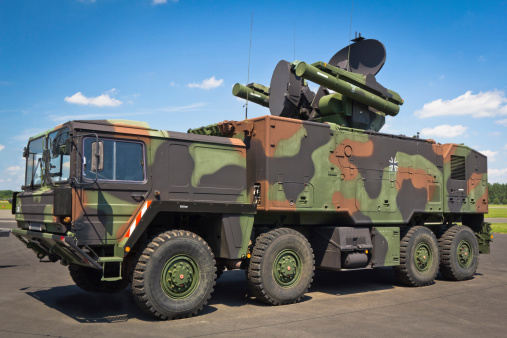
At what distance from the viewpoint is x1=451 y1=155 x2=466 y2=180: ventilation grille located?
38.7 feet

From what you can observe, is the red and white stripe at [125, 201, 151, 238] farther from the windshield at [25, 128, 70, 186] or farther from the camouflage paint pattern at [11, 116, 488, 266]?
the windshield at [25, 128, 70, 186]

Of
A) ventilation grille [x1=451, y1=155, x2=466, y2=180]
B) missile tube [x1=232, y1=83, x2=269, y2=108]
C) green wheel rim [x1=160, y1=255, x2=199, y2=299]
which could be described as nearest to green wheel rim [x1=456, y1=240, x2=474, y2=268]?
ventilation grille [x1=451, y1=155, x2=466, y2=180]

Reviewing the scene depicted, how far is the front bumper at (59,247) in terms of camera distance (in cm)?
A: 637

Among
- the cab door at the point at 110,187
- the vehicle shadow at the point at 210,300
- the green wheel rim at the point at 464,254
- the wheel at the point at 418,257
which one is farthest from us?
the green wheel rim at the point at 464,254

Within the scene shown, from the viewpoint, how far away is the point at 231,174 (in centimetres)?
816

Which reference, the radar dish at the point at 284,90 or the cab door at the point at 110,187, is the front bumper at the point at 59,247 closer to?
the cab door at the point at 110,187

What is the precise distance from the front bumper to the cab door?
0.21 m

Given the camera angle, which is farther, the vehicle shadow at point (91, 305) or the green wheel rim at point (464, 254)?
the green wheel rim at point (464, 254)

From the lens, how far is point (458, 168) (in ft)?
39.1

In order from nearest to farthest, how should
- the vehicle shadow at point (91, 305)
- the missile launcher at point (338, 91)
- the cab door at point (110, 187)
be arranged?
1. the cab door at point (110, 187)
2. the vehicle shadow at point (91, 305)
3. the missile launcher at point (338, 91)

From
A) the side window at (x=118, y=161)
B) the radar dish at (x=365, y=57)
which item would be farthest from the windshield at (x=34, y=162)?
the radar dish at (x=365, y=57)

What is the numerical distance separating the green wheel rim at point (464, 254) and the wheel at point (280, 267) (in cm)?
463

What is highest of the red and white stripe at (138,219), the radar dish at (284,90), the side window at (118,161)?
the radar dish at (284,90)

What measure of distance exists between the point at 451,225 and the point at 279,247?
5.48m
